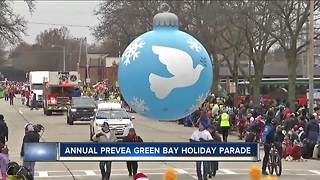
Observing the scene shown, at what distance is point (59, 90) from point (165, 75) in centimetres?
4180

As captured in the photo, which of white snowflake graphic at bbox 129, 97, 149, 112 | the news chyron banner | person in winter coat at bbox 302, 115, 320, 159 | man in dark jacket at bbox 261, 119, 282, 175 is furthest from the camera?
person in winter coat at bbox 302, 115, 320, 159

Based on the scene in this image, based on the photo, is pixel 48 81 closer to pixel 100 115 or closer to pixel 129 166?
pixel 100 115

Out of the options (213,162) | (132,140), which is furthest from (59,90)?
(132,140)

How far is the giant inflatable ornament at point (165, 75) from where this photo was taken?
9.06 meters

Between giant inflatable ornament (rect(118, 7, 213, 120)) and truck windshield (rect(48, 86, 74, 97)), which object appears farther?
truck windshield (rect(48, 86, 74, 97))

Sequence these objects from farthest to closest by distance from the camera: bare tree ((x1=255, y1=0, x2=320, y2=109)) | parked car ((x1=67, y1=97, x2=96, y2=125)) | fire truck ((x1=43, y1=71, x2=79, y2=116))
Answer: fire truck ((x1=43, y1=71, x2=79, y2=116)) → parked car ((x1=67, y1=97, x2=96, y2=125)) → bare tree ((x1=255, y1=0, x2=320, y2=109))

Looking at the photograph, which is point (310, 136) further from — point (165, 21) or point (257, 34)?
point (257, 34)

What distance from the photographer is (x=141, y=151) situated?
11547mm

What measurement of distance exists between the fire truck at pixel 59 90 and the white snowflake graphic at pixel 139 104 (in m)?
40.7

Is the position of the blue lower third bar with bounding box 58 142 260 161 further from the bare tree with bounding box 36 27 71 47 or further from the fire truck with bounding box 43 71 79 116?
the bare tree with bounding box 36 27 71 47

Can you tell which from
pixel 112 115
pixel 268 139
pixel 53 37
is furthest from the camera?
pixel 53 37

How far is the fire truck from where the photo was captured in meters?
49.9

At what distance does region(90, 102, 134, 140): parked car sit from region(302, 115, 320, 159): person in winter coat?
8.38 m

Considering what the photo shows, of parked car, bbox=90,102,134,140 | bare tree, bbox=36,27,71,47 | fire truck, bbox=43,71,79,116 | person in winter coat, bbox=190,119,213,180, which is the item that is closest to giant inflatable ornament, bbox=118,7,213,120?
person in winter coat, bbox=190,119,213,180
